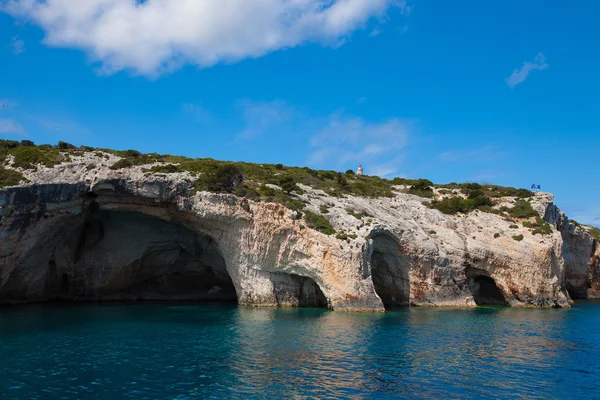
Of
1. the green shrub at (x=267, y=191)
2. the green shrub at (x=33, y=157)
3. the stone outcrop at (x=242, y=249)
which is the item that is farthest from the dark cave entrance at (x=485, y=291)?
the green shrub at (x=33, y=157)

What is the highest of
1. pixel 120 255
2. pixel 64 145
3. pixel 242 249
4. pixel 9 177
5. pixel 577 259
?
pixel 64 145

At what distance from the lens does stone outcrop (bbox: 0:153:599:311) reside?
3881 centimetres

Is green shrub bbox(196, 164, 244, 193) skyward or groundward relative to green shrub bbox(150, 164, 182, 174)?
groundward

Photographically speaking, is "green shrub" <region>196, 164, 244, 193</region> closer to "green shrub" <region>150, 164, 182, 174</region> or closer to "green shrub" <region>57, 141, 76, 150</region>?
"green shrub" <region>150, 164, 182, 174</region>

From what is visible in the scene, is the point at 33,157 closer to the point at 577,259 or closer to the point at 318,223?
the point at 318,223

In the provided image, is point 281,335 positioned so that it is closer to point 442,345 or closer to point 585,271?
point 442,345

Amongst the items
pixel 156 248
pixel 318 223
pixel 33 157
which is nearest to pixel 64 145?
pixel 33 157

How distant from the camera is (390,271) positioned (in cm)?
4612

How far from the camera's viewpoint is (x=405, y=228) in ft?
151

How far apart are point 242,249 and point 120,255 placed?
1345cm

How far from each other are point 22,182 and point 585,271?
7115 cm

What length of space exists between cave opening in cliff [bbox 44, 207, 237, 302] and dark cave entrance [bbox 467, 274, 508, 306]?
27238 millimetres

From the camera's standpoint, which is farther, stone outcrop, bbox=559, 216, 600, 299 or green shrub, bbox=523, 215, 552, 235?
stone outcrop, bbox=559, 216, 600, 299

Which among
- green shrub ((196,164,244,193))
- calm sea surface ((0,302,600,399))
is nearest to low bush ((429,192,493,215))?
calm sea surface ((0,302,600,399))
